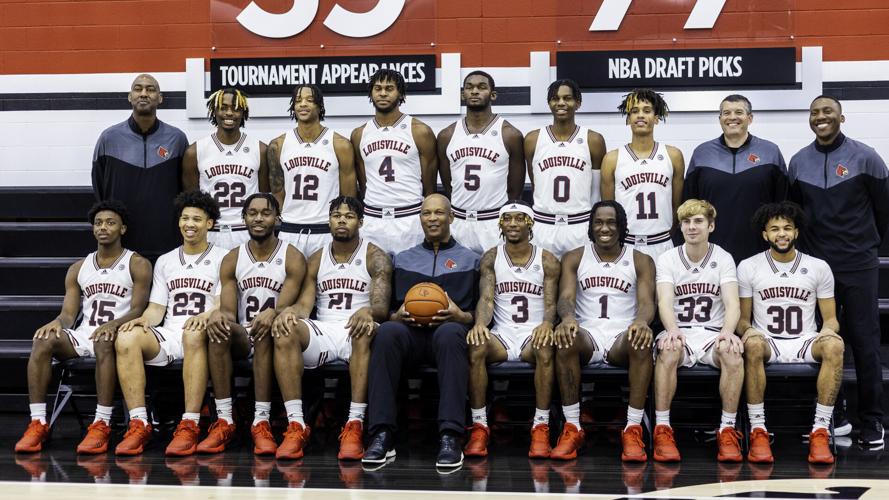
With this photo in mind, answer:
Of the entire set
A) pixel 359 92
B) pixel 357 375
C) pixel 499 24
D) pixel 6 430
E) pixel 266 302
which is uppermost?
pixel 499 24

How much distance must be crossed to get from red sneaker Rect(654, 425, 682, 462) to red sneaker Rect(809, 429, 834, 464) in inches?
20.1

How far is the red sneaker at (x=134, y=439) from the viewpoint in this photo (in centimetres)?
420

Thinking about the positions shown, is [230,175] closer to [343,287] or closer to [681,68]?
[343,287]

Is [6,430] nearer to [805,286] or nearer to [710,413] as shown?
[710,413]

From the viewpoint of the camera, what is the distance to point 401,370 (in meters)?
4.25

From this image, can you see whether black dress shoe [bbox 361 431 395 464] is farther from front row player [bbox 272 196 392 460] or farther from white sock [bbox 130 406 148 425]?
white sock [bbox 130 406 148 425]

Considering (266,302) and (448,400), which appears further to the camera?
(266,302)

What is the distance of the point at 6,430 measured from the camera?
4.76 metres

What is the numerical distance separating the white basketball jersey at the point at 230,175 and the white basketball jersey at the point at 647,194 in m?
1.75

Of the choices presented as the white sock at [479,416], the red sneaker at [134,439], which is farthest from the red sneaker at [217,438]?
the white sock at [479,416]

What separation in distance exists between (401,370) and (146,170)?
1764mm

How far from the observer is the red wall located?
18.8 ft

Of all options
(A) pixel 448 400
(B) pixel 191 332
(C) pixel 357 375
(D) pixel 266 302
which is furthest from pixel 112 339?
(A) pixel 448 400

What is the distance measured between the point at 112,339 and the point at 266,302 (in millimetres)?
662
